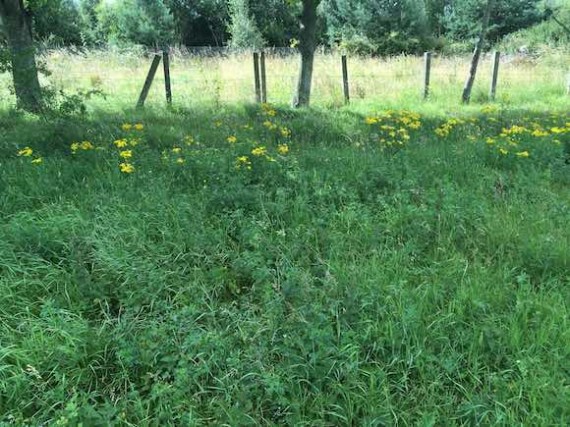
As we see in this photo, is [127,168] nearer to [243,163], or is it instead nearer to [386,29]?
[243,163]

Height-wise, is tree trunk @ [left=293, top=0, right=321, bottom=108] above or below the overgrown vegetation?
above

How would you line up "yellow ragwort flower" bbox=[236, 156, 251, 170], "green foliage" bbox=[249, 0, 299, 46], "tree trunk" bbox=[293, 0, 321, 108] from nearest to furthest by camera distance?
"yellow ragwort flower" bbox=[236, 156, 251, 170], "tree trunk" bbox=[293, 0, 321, 108], "green foliage" bbox=[249, 0, 299, 46]

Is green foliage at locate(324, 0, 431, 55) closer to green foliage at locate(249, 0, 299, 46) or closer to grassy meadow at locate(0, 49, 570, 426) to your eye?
→ green foliage at locate(249, 0, 299, 46)

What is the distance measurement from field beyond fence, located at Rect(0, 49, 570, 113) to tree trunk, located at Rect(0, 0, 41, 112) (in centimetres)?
103

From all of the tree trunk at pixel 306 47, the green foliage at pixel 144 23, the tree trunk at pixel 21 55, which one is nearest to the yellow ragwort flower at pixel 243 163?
the tree trunk at pixel 21 55

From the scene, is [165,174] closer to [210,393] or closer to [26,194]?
[26,194]

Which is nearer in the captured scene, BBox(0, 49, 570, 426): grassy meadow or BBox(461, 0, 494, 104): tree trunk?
BBox(0, 49, 570, 426): grassy meadow

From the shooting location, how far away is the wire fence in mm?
11758

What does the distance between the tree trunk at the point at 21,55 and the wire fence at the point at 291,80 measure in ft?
3.59

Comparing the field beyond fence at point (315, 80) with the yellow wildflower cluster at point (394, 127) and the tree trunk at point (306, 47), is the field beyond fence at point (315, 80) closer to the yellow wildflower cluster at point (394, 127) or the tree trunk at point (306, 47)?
the tree trunk at point (306, 47)

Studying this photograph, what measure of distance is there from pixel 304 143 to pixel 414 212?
130 inches

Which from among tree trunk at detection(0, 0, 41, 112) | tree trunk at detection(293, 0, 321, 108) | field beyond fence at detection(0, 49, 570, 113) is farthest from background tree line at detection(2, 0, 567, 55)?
tree trunk at detection(0, 0, 41, 112)

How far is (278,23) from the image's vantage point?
1531 inches

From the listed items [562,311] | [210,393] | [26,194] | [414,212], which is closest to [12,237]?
[26,194]
